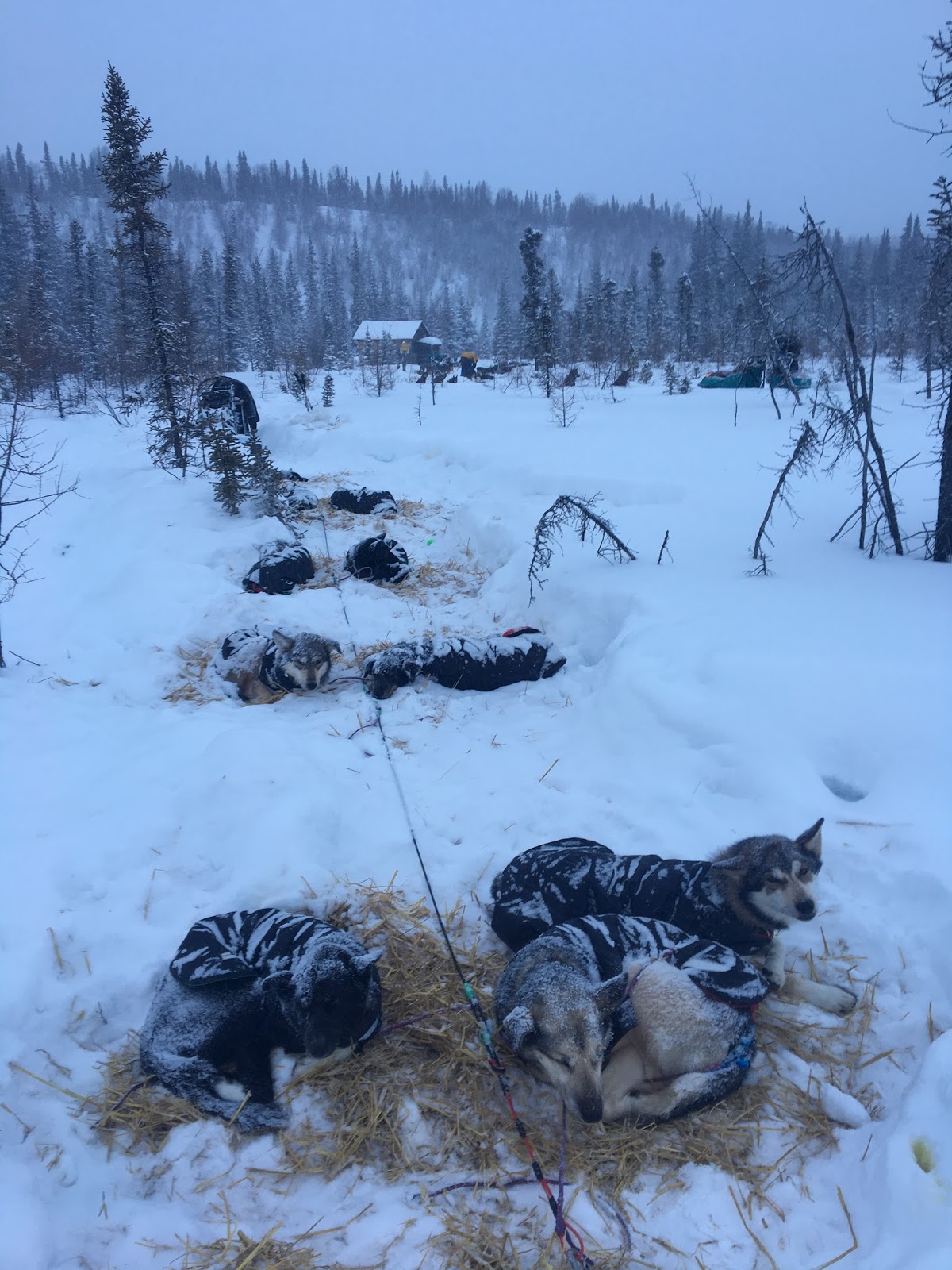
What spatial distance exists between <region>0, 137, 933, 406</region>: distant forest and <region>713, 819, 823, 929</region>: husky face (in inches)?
201

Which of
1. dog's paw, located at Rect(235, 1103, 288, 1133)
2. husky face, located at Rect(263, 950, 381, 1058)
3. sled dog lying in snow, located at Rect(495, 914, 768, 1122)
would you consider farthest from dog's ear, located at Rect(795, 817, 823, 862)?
dog's paw, located at Rect(235, 1103, 288, 1133)

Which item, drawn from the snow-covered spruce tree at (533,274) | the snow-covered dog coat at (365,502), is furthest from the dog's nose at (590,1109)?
the snow-covered spruce tree at (533,274)

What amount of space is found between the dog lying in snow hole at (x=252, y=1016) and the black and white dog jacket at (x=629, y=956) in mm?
663

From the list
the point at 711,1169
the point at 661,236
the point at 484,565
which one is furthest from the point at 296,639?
the point at 661,236

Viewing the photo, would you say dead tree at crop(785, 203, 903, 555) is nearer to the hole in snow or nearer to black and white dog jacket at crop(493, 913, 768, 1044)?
the hole in snow

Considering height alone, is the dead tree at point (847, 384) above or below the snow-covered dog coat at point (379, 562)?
above

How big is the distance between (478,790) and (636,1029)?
6.98 ft

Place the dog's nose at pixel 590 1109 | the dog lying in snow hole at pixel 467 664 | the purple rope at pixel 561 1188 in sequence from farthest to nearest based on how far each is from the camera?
1. the dog lying in snow hole at pixel 467 664
2. the dog's nose at pixel 590 1109
3. the purple rope at pixel 561 1188

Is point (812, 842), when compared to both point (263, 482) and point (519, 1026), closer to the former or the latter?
point (519, 1026)

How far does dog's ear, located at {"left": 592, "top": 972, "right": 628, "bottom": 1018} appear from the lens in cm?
272

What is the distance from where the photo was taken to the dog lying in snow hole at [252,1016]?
9.18 feet

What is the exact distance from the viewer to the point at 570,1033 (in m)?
2.66

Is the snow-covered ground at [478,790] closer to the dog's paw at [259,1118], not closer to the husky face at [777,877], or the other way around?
the dog's paw at [259,1118]

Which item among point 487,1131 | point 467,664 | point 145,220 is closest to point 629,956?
point 487,1131
